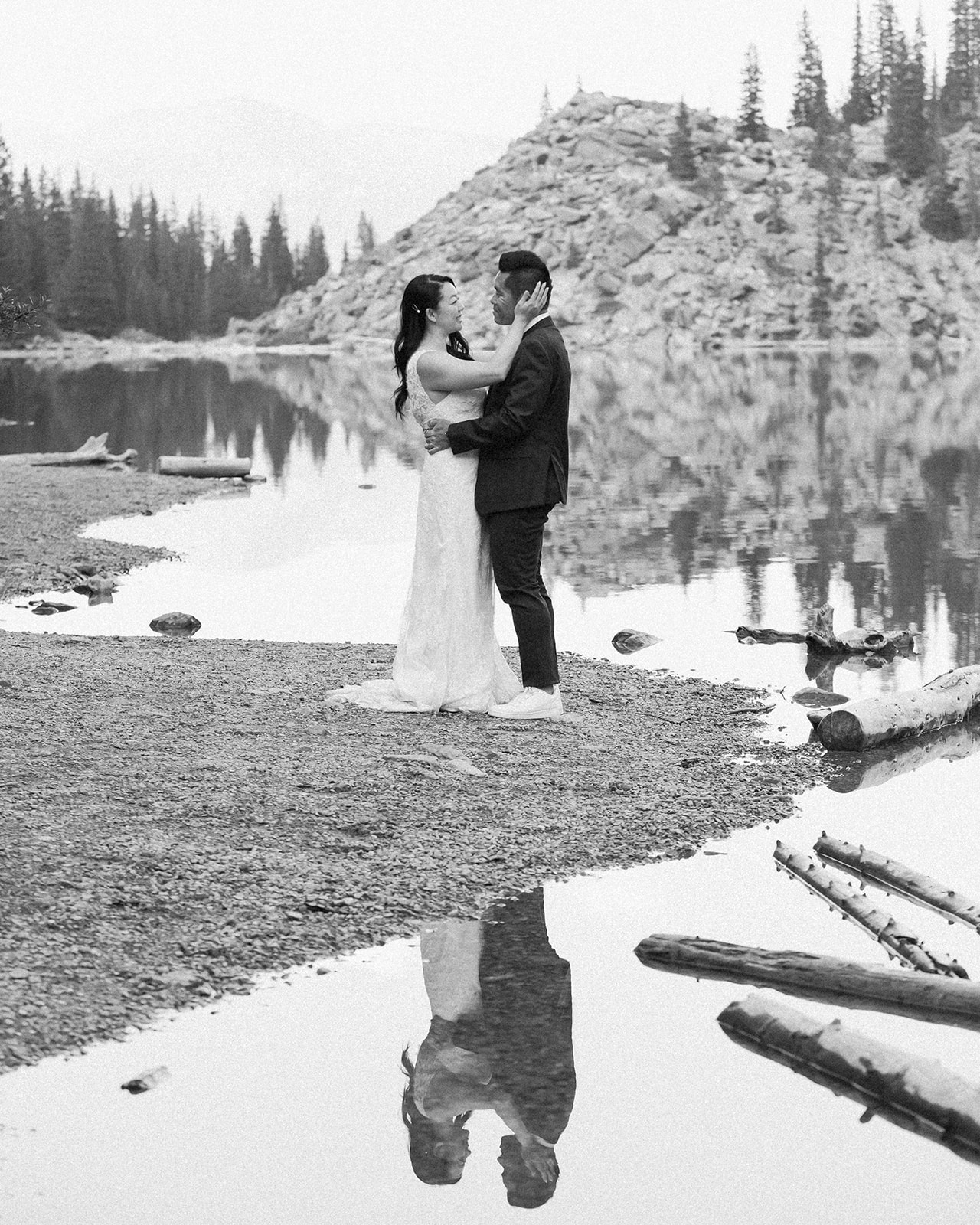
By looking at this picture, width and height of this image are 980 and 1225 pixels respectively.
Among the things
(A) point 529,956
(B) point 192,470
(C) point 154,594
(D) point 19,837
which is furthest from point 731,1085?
(B) point 192,470

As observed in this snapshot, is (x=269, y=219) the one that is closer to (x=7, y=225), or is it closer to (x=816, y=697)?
(x=7, y=225)

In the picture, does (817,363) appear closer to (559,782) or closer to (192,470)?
(192,470)

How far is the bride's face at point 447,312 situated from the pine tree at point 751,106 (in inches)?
6332

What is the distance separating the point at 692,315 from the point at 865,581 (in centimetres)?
10766

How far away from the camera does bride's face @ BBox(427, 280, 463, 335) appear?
9.87 metres

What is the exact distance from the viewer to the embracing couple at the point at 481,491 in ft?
31.9

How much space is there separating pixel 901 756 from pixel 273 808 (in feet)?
13.4

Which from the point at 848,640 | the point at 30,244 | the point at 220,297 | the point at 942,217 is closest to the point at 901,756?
the point at 848,640

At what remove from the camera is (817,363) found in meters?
83.8

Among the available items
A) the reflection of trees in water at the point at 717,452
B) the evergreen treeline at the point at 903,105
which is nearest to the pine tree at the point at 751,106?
the evergreen treeline at the point at 903,105

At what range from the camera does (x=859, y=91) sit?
571 feet

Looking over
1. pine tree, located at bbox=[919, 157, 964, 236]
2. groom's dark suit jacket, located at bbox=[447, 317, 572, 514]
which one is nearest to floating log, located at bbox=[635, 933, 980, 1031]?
groom's dark suit jacket, located at bbox=[447, 317, 572, 514]

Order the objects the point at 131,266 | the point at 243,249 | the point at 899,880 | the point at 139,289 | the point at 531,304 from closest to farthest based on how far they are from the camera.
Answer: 1. the point at 899,880
2. the point at 531,304
3. the point at 139,289
4. the point at 131,266
5. the point at 243,249

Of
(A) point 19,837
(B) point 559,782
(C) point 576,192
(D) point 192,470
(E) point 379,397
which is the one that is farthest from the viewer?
(C) point 576,192
